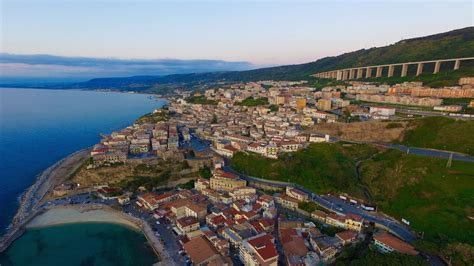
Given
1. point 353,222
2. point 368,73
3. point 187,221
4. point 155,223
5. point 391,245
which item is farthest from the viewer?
point 368,73

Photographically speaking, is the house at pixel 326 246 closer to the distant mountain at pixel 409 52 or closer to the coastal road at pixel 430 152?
the coastal road at pixel 430 152

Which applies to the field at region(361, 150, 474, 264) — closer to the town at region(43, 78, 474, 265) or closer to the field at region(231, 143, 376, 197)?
the town at region(43, 78, 474, 265)

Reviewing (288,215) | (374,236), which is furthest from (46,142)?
(374,236)

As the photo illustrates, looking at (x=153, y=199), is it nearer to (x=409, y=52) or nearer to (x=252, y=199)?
(x=252, y=199)

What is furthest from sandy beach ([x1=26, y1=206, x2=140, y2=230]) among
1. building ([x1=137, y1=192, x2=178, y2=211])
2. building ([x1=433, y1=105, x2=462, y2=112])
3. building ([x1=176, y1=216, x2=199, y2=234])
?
building ([x1=433, y1=105, x2=462, y2=112])

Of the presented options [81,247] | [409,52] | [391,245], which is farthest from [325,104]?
[409,52]
